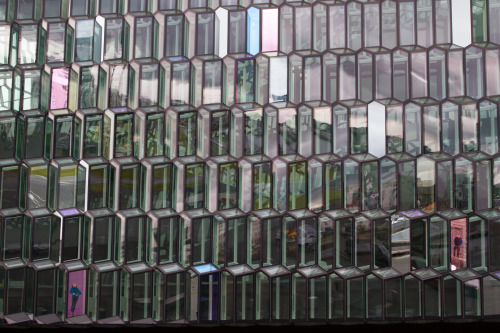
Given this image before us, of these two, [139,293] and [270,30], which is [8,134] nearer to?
[139,293]

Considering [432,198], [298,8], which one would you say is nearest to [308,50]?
[298,8]

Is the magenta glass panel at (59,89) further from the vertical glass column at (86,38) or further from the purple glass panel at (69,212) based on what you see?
the purple glass panel at (69,212)

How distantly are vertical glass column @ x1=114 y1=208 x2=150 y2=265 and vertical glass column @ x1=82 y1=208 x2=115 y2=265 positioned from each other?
0.22 feet

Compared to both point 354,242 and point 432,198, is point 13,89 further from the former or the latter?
point 432,198

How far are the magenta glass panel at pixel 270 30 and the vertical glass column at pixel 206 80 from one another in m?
0.41

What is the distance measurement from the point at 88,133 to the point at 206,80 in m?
1.09

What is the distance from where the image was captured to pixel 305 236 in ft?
14.1

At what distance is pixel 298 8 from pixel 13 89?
8.35 feet

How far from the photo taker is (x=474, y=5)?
439 cm

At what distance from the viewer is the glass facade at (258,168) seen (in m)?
4.24

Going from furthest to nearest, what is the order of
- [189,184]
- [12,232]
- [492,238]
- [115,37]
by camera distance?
[115,37] → [12,232] → [189,184] → [492,238]

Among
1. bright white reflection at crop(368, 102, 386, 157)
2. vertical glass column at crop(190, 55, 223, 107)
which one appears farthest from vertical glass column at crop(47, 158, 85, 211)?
bright white reflection at crop(368, 102, 386, 157)

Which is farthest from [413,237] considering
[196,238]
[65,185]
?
[65,185]

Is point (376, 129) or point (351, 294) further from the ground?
point (376, 129)
